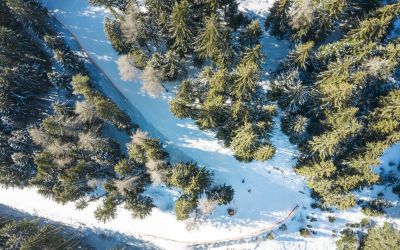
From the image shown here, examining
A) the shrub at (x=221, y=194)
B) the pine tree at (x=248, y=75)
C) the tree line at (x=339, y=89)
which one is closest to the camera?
the pine tree at (x=248, y=75)

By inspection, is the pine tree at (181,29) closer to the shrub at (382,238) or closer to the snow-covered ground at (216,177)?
the snow-covered ground at (216,177)

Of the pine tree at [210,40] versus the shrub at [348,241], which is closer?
the pine tree at [210,40]

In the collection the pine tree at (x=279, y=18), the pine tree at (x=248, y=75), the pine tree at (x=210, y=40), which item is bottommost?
the pine tree at (x=248, y=75)

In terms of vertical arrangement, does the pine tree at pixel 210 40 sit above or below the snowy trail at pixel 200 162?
above

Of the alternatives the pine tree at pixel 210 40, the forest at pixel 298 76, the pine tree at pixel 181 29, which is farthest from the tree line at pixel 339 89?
the pine tree at pixel 181 29

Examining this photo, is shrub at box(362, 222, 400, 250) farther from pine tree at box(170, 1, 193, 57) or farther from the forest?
pine tree at box(170, 1, 193, 57)

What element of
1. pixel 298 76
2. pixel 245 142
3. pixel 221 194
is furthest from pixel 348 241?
pixel 298 76

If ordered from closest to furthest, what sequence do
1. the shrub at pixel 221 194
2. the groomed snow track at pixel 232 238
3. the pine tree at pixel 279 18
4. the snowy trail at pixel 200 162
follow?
the pine tree at pixel 279 18 → the shrub at pixel 221 194 → the snowy trail at pixel 200 162 → the groomed snow track at pixel 232 238

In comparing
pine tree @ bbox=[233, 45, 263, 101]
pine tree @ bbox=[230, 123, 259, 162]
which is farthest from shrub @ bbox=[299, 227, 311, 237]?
pine tree @ bbox=[233, 45, 263, 101]

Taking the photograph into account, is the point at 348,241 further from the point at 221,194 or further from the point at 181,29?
the point at 181,29
